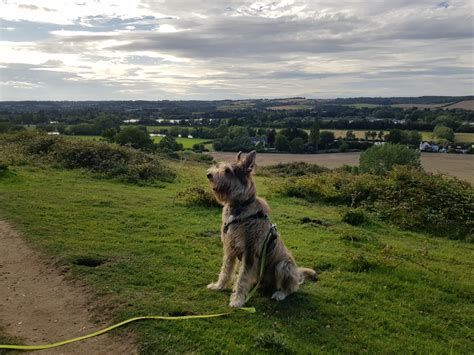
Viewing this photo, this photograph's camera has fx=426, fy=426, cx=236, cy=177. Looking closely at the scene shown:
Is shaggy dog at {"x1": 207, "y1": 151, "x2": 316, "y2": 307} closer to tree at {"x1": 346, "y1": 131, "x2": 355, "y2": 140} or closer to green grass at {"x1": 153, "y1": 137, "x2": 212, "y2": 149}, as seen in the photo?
green grass at {"x1": 153, "y1": 137, "x2": 212, "y2": 149}

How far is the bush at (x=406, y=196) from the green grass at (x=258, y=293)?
124 cm

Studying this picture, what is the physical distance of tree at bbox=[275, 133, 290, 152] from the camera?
63.7 meters

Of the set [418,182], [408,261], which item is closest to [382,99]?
[418,182]

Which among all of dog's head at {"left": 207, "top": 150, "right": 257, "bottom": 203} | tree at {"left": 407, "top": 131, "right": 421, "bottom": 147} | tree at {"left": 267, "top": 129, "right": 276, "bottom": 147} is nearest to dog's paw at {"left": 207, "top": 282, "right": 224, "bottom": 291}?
dog's head at {"left": 207, "top": 150, "right": 257, "bottom": 203}

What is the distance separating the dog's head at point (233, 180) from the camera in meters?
7.07

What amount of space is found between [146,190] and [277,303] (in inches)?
540

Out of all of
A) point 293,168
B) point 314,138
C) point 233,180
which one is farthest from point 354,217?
point 314,138

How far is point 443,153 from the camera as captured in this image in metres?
57.3

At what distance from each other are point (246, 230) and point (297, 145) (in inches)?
2350

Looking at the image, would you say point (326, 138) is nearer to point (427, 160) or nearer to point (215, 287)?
point (427, 160)

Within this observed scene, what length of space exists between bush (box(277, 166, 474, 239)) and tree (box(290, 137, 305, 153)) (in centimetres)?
4332

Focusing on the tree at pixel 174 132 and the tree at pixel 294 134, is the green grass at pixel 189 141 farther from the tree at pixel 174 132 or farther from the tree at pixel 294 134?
the tree at pixel 294 134

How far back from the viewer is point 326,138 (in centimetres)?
6850

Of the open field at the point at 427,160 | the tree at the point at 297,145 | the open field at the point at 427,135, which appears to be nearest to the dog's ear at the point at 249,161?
the open field at the point at 427,160
